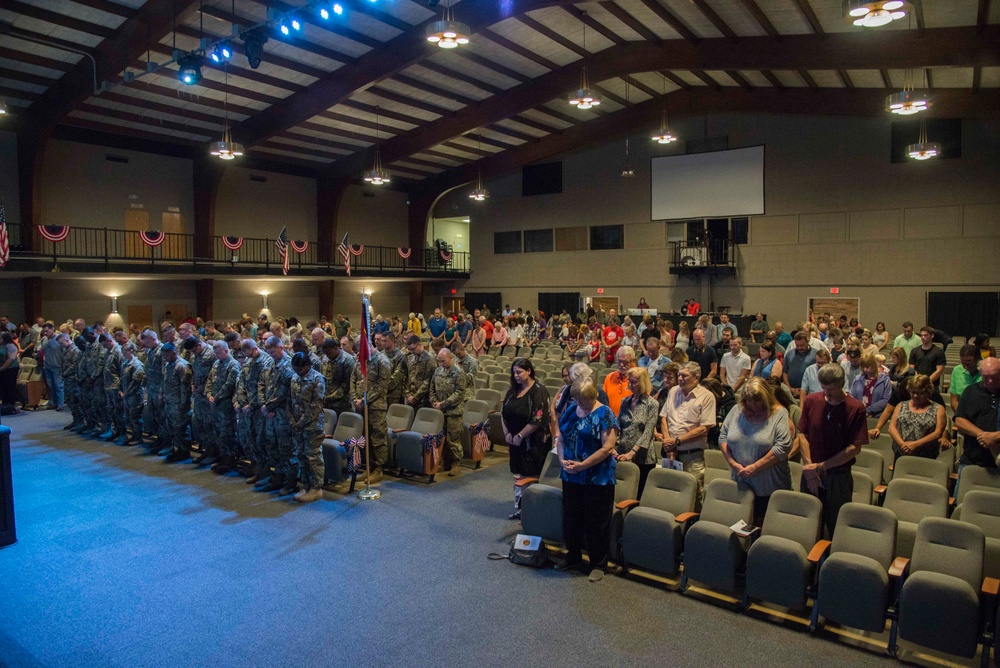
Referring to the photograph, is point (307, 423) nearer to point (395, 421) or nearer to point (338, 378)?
point (338, 378)

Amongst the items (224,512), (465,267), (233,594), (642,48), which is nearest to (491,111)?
(642,48)

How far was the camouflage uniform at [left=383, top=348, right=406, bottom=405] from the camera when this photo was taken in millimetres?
7699

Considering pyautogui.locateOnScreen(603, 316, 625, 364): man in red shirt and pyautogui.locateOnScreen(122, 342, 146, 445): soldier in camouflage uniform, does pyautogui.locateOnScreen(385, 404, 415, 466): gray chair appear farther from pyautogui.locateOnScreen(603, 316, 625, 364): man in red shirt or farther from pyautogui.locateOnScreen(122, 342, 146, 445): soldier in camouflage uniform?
pyautogui.locateOnScreen(603, 316, 625, 364): man in red shirt

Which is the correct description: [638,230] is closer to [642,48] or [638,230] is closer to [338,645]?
[642,48]

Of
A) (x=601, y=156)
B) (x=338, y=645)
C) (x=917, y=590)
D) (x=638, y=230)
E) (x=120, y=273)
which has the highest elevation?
(x=601, y=156)

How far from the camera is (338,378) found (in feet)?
24.9

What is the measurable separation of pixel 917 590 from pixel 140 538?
5903mm

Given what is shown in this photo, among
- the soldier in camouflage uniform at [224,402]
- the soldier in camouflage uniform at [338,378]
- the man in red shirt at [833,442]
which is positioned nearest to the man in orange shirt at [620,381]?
the man in red shirt at [833,442]

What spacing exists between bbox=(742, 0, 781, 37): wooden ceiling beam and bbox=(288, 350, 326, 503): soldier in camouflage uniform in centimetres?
1110

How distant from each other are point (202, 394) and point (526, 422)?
4.66 meters

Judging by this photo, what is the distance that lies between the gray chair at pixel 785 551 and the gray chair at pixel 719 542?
5.0 inches

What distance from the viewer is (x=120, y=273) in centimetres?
1694

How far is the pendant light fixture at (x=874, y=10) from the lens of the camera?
20.6 ft

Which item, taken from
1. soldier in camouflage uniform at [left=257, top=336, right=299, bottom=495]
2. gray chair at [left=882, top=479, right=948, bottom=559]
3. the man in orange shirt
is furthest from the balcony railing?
gray chair at [left=882, top=479, right=948, bottom=559]
